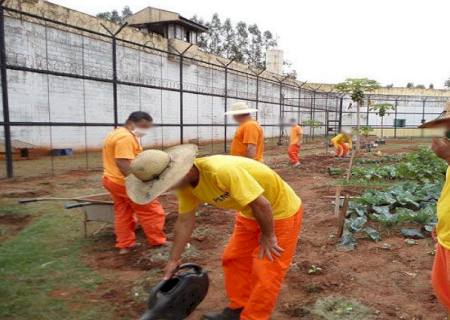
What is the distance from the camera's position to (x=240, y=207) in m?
2.40

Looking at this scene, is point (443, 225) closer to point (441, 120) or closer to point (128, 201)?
point (441, 120)

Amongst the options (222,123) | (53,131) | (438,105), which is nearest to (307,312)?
(53,131)

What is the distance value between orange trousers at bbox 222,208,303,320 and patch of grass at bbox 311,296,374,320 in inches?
24.7

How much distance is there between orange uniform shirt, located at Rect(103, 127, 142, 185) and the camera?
406 centimetres

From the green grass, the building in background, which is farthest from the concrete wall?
the green grass

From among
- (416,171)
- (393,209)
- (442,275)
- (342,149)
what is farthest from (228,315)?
(342,149)

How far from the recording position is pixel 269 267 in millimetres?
2463

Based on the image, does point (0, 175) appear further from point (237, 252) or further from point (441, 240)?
point (441, 240)

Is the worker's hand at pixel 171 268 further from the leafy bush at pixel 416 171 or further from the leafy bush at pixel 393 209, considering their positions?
the leafy bush at pixel 416 171

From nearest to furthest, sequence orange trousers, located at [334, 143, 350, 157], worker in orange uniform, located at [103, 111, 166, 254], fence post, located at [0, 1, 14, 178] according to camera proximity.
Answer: worker in orange uniform, located at [103, 111, 166, 254]
fence post, located at [0, 1, 14, 178]
orange trousers, located at [334, 143, 350, 157]

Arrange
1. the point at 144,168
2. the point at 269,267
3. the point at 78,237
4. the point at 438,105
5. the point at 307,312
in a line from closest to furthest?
the point at 144,168
the point at 269,267
the point at 307,312
the point at 78,237
the point at 438,105

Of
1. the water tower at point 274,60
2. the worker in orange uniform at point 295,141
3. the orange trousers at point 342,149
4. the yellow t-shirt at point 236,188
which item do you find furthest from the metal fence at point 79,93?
the water tower at point 274,60

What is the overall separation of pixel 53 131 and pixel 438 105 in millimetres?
27758

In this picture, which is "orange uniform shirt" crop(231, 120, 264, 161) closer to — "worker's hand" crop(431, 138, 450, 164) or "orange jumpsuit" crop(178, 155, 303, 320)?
"orange jumpsuit" crop(178, 155, 303, 320)
